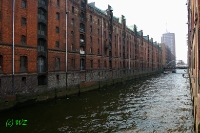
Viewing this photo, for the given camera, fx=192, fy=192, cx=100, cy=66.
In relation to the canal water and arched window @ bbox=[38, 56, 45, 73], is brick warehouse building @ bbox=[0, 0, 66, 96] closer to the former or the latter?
arched window @ bbox=[38, 56, 45, 73]

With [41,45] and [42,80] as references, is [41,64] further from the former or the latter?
[41,45]

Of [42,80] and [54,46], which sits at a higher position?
[54,46]

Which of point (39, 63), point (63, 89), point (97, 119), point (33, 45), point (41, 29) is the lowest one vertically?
point (97, 119)

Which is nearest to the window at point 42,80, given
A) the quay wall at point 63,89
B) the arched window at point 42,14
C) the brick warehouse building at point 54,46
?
the brick warehouse building at point 54,46

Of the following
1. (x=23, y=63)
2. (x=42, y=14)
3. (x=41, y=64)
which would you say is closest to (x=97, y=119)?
(x=23, y=63)

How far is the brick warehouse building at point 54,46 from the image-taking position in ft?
66.5

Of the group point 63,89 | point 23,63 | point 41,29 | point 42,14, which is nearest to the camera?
point 23,63

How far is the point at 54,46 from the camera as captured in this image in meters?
27.7

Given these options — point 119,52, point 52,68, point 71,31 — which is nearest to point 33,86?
point 52,68

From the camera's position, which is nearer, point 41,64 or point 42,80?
point 41,64

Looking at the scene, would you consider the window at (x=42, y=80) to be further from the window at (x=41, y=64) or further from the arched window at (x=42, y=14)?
the arched window at (x=42, y=14)

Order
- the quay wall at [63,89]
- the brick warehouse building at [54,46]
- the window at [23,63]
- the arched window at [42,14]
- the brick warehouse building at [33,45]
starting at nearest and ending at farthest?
the quay wall at [63,89]
the brick warehouse building at [33,45]
the brick warehouse building at [54,46]
the window at [23,63]
the arched window at [42,14]

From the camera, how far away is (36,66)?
23.9 metres

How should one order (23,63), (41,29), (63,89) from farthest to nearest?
(63,89)
(41,29)
(23,63)
